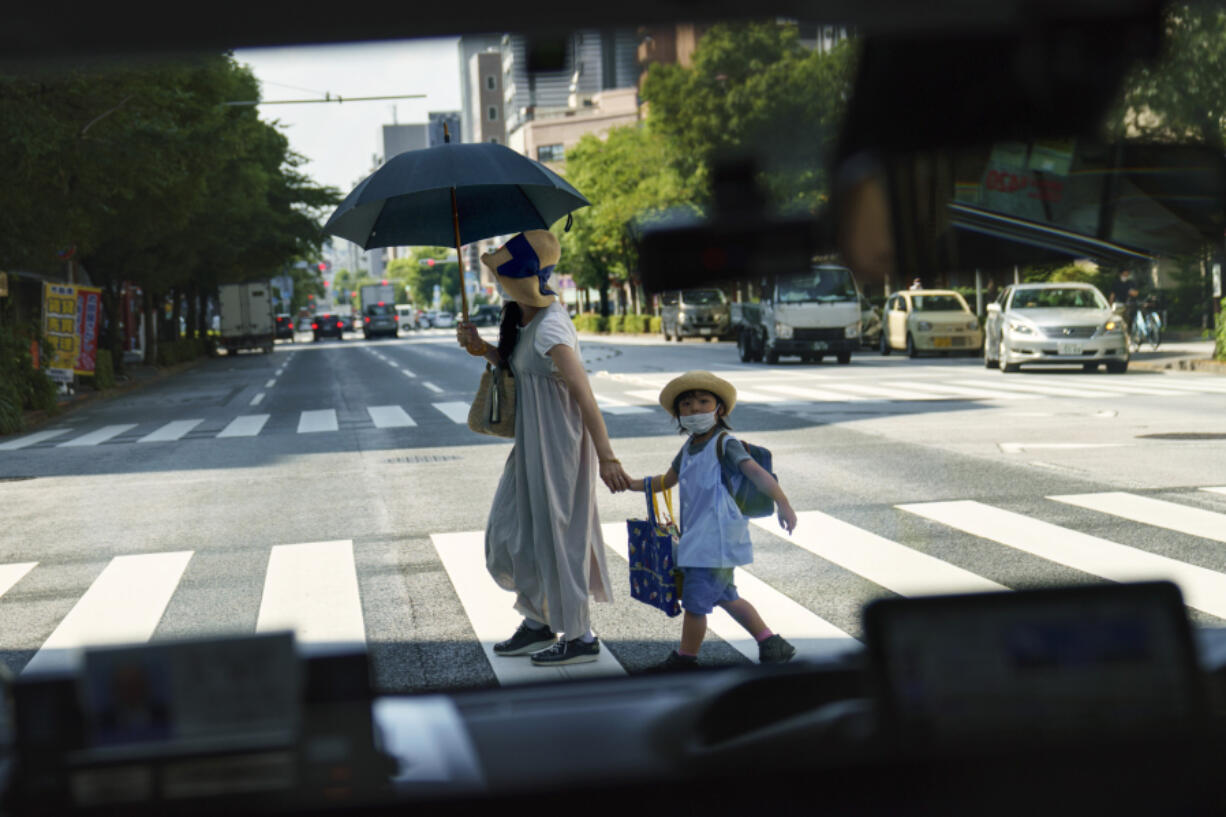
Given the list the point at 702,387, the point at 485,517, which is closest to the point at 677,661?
the point at 702,387

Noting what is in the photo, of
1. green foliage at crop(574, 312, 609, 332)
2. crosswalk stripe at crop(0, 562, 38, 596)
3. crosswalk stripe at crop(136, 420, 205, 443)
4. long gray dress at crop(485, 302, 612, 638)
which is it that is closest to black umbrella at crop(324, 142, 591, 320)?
long gray dress at crop(485, 302, 612, 638)

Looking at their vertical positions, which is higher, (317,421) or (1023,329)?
(1023,329)

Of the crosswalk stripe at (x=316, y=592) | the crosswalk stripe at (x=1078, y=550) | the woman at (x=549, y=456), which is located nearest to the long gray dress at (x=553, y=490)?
the woman at (x=549, y=456)

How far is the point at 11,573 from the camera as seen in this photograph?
8594 mm

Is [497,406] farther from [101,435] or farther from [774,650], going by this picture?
[101,435]

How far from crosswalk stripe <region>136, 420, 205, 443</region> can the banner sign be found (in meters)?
7.15

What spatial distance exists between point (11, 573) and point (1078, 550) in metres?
6.21

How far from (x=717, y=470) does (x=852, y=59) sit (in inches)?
139

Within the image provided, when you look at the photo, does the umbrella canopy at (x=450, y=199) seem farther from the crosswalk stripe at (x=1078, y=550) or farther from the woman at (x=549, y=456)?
the crosswalk stripe at (x=1078, y=550)

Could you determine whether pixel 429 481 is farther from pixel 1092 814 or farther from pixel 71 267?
pixel 71 267

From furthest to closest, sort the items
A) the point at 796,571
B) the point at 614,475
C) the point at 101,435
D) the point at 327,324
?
the point at 327,324 < the point at 101,435 < the point at 796,571 < the point at 614,475

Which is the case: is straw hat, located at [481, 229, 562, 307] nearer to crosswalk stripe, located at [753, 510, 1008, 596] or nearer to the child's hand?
the child's hand

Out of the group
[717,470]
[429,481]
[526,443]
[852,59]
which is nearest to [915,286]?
[852,59]

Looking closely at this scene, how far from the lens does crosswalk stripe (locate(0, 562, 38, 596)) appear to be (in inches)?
320
